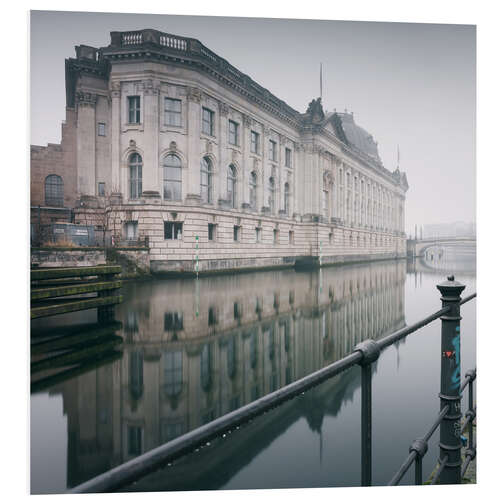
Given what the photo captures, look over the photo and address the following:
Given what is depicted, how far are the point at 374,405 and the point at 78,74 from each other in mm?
5016

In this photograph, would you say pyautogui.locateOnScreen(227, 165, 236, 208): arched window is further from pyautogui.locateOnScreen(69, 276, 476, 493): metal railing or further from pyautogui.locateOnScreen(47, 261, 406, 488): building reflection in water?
pyautogui.locateOnScreen(69, 276, 476, 493): metal railing

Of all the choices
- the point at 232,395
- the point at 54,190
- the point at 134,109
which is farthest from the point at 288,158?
the point at 232,395

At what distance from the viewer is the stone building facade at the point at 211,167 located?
237 inches

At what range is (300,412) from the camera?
340cm

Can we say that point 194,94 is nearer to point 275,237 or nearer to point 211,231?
point 211,231

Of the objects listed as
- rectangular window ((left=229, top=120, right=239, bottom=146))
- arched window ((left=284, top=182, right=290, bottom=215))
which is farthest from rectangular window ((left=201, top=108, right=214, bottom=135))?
arched window ((left=284, top=182, right=290, bottom=215))

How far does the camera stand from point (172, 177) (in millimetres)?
10414

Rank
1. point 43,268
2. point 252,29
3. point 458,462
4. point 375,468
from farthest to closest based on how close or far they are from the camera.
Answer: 1. point 43,268
2. point 252,29
3. point 375,468
4. point 458,462

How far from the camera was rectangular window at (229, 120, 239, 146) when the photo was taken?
41.1ft

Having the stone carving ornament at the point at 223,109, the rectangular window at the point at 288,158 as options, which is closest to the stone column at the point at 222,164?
the stone carving ornament at the point at 223,109
